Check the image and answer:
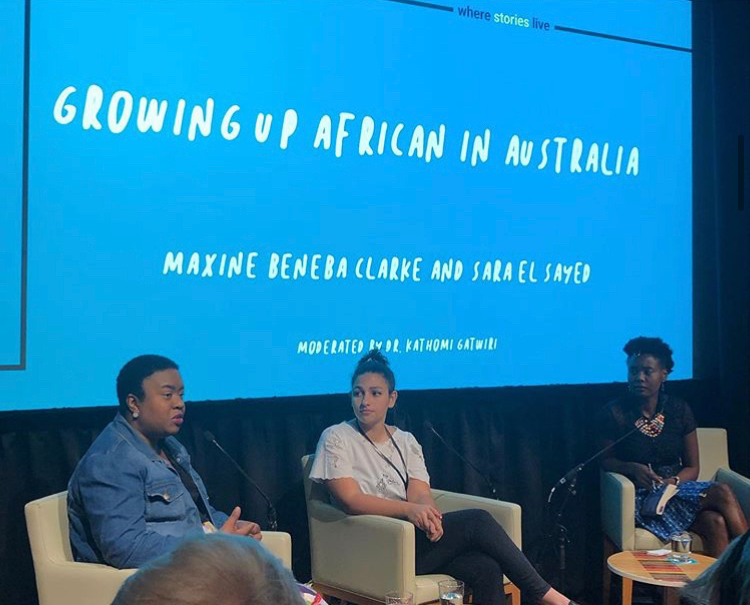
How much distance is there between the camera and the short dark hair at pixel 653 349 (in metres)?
4.52

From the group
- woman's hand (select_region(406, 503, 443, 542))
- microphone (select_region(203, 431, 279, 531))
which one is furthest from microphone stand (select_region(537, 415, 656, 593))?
microphone (select_region(203, 431, 279, 531))

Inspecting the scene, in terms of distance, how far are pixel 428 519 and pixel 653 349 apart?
1.54 meters

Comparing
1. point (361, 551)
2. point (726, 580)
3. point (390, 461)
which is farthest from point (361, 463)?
point (726, 580)

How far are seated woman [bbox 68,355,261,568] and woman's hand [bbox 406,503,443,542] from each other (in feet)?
2.09

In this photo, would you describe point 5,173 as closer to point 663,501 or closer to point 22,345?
point 22,345

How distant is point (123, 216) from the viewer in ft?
12.0

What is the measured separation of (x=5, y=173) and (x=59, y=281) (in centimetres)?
40

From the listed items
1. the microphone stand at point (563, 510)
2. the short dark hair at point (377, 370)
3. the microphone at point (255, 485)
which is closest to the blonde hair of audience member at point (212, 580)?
the microphone at point (255, 485)

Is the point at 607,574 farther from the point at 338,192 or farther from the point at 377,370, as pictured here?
the point at 338,192

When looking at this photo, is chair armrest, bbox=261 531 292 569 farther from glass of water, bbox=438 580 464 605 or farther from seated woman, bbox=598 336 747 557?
seated woman, bbox=598 336 747 557

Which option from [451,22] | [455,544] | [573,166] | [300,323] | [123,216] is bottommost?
[455,544]

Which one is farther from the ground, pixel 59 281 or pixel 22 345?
pixel 59 281

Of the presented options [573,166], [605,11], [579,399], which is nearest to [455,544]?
[579,399]

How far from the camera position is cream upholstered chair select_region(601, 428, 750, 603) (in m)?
4.18
